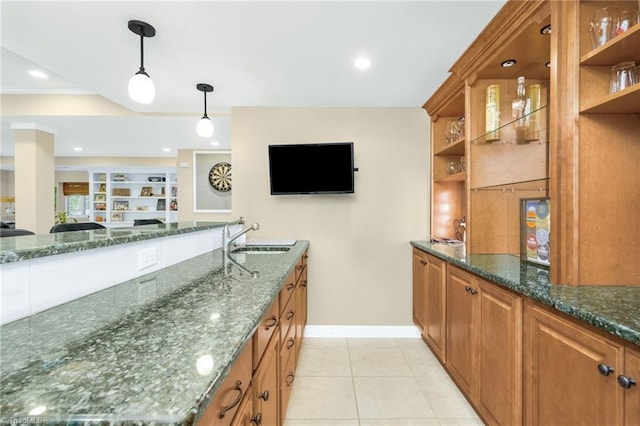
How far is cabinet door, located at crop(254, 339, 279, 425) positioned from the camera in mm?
1026

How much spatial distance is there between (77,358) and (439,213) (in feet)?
9.61

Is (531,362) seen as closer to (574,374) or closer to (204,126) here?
(574,374)

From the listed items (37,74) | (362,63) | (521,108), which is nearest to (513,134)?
(521,108)

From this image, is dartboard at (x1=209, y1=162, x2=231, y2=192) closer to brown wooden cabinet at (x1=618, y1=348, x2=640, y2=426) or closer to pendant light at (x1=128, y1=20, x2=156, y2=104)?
pendant light at (x1=128, y1=20, x2=156, y2=104)

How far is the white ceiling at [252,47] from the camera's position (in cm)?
163

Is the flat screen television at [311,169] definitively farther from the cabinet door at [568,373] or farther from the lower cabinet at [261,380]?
the cabinet door at [568,373]

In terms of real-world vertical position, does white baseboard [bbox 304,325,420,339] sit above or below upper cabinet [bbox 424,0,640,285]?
below

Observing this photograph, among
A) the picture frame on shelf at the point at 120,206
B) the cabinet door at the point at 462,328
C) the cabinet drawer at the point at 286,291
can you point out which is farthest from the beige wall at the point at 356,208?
the picture frame on shelf at the point at 120,206

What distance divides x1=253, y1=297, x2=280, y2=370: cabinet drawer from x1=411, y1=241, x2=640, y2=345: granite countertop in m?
1.08

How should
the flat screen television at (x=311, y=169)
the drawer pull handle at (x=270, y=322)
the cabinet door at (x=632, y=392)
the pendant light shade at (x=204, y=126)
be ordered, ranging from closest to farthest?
the cabinet door at (x=632, y=392) < the drawer pull handle at (x=270, y=322) < the pendant light shade at (x=204, y=126) < the flat screen television at (x=311, y=169)

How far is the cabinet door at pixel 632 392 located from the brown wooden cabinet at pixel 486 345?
18.1 inches

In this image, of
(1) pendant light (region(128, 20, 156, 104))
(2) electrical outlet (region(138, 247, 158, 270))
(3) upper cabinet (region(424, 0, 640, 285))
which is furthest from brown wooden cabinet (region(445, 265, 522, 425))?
(1) pendant light (region(128, 20, 156, 104))

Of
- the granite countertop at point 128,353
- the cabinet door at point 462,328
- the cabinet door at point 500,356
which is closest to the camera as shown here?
the granite countertop at point 128,353

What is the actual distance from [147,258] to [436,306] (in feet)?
6.76
